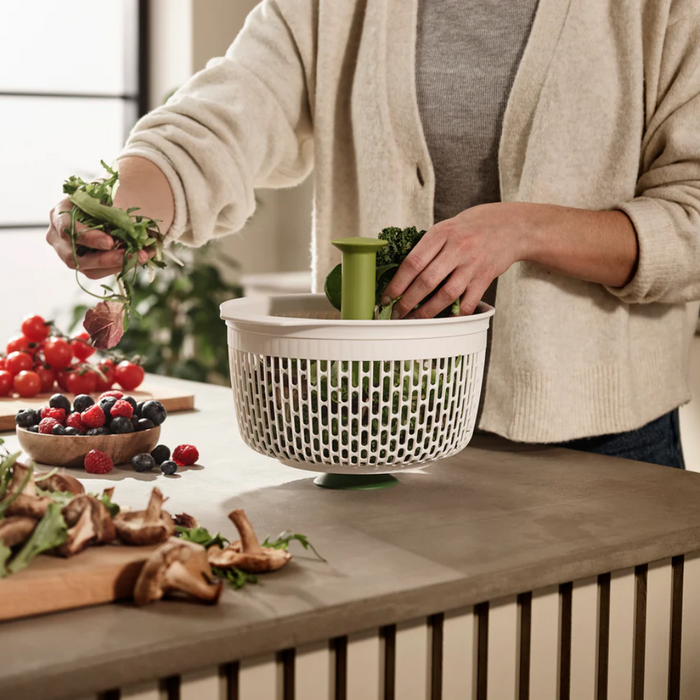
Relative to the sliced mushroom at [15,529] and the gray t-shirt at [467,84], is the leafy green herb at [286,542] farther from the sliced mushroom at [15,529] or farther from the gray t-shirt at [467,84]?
the gray t-shirt at [467,84]

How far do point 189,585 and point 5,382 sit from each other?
2.93 feet

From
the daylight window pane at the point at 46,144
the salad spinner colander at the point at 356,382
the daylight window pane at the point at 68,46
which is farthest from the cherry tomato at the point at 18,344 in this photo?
the daylight window pane at the point at 68,46

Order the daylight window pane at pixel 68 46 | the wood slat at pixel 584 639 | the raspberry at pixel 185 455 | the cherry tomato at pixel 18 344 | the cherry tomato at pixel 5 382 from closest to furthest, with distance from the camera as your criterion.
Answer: the wood slat at pixel 584 639 < the raspberry at pixel 185 455 < the cherry tomato at pixel 5 382 < the cherry tomato at pixel 18 344 < the daylight window pane at pixel 68 46

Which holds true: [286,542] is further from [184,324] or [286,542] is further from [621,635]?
[184,324]

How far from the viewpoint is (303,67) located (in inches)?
57.0

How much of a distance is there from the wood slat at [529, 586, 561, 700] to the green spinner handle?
32 cm

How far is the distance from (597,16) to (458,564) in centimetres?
78

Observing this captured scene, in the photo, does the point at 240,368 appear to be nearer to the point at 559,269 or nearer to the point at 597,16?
the point at 559,269

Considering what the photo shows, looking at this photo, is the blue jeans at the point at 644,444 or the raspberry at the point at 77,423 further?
the blue jeans at the point at 644,444

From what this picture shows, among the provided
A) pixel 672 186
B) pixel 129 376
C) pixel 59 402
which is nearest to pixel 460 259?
pixel 672 186

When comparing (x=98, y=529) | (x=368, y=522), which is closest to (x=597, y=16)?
(x=368, y=522)

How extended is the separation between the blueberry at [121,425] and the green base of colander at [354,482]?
0.79ft

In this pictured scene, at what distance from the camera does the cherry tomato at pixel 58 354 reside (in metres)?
1.54

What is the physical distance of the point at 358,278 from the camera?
0.96 m
